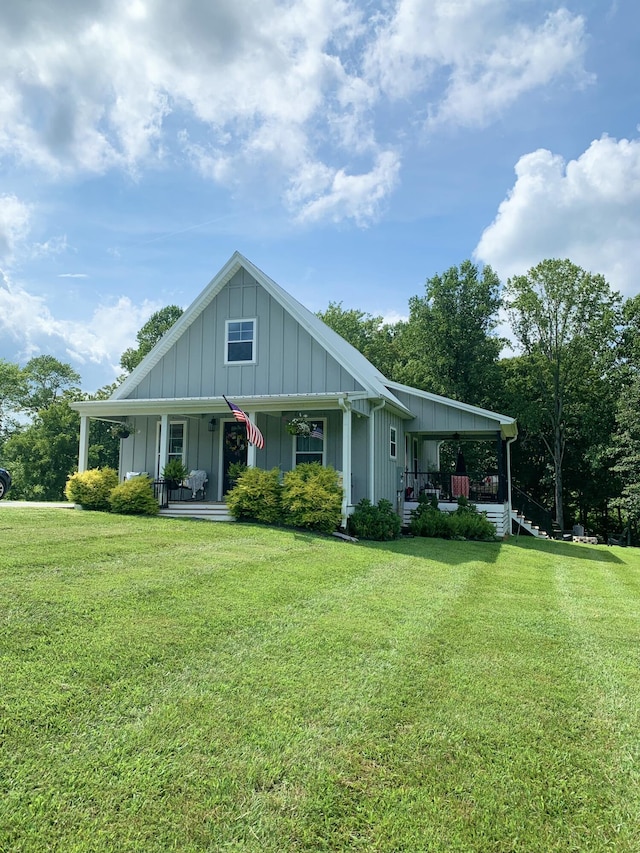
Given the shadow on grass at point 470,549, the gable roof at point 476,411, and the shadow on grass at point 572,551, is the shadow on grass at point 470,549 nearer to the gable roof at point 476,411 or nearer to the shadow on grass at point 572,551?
the shadow on grass at point 572,551

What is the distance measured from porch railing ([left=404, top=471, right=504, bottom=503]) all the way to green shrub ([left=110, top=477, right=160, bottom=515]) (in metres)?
7.43

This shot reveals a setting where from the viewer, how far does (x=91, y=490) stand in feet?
43.1

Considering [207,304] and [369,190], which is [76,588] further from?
[369,190]

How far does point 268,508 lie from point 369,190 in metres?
9.44

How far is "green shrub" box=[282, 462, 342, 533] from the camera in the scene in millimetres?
11492

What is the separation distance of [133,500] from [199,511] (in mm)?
1605

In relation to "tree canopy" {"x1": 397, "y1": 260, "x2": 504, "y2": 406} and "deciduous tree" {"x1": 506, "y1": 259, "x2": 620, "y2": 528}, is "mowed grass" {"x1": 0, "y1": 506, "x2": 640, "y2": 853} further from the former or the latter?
"deciduous tree" {"x1": 506, "y1": 259, "x2": 620, "y2": 528}

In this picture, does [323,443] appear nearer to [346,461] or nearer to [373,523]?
[346,461]

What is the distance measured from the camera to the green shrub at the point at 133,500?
1262 centimetres

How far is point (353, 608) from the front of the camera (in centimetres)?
549

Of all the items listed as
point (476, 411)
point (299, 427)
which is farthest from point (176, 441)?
point (476, 411)

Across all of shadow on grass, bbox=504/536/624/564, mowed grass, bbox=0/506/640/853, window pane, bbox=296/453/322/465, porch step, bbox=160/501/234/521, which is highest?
window pane, bbox=296/453/322/465

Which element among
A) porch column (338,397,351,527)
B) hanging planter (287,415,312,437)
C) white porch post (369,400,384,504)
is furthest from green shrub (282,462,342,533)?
hanging planter (287,415,312,437)

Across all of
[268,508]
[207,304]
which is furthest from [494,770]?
[207,304]
